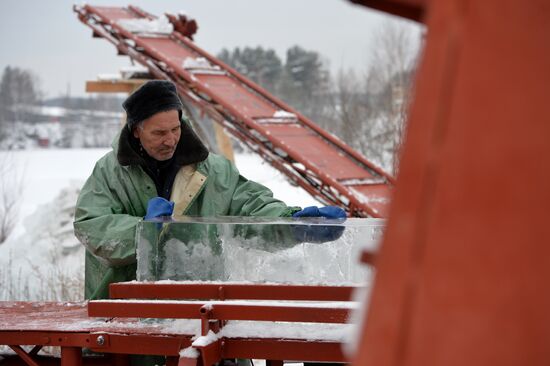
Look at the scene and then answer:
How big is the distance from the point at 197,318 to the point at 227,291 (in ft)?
0.66

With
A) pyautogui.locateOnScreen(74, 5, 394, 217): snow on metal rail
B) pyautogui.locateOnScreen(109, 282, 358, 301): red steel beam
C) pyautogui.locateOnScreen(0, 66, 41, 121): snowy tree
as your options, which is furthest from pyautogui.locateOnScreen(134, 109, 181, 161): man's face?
pyautogui.locateOnScreen(0, 66, 41, 121): snowy tree

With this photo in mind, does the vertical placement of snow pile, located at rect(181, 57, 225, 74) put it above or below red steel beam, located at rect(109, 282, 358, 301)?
above

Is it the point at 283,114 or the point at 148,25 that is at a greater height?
the point at 148,25

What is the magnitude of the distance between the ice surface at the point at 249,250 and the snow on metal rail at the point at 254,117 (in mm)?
5593

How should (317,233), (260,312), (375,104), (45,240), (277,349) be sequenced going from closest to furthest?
(260,312) → (277,349) → (317,233) → (45,240) → (375,104)

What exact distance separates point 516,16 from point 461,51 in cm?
7

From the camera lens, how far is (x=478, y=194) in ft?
2.72

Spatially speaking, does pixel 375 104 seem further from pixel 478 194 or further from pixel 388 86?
pixel 478 194

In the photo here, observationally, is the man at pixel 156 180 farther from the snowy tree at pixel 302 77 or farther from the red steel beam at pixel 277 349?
the snowy tree at pixel 302 77

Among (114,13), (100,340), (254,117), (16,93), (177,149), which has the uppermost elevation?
(114,13)

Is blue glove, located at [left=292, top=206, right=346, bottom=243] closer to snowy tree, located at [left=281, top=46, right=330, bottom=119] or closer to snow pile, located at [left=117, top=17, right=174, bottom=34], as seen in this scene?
snow pile, located at [left=117, top=17, right=174, bottom=34]

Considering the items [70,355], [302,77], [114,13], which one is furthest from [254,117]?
[302,77]

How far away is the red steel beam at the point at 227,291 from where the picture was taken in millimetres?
2633

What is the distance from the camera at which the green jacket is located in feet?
11.1
